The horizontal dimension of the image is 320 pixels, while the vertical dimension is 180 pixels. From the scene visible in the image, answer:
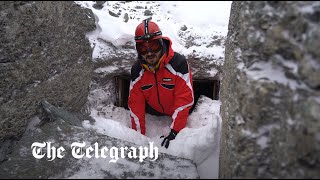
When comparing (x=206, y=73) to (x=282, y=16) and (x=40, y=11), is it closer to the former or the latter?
(x=40, y=11)

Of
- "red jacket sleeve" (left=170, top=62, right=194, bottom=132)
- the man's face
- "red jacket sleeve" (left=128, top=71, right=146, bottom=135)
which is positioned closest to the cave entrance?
"red jacket sleeve" (left=128, top=71, right=146, bottom=135)

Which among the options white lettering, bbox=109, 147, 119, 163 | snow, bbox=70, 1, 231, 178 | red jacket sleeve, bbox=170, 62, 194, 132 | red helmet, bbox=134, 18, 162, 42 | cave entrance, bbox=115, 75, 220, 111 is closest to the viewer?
white lettering, bbox=109, 147, 119, 163

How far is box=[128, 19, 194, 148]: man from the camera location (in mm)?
3672

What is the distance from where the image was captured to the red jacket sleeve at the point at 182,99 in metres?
3.89

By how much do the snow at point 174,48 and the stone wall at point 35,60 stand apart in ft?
1.58

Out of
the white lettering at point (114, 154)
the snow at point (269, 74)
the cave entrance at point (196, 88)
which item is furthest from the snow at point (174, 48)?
the snow at point (269, 74)

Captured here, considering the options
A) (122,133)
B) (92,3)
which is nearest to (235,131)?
(122,133)

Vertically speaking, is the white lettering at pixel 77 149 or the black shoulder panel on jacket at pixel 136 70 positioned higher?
the black shoulder panel on jacket at pixel 136 70

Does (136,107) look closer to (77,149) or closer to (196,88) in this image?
(196,88)

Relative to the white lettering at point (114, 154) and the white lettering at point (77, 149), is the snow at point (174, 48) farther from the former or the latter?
the white lettering at point (77, 149)

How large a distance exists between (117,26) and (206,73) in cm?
155

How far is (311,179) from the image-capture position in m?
1.41

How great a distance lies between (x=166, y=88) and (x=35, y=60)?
1713 mm

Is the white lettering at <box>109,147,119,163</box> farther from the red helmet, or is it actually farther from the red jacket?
the red helmet
